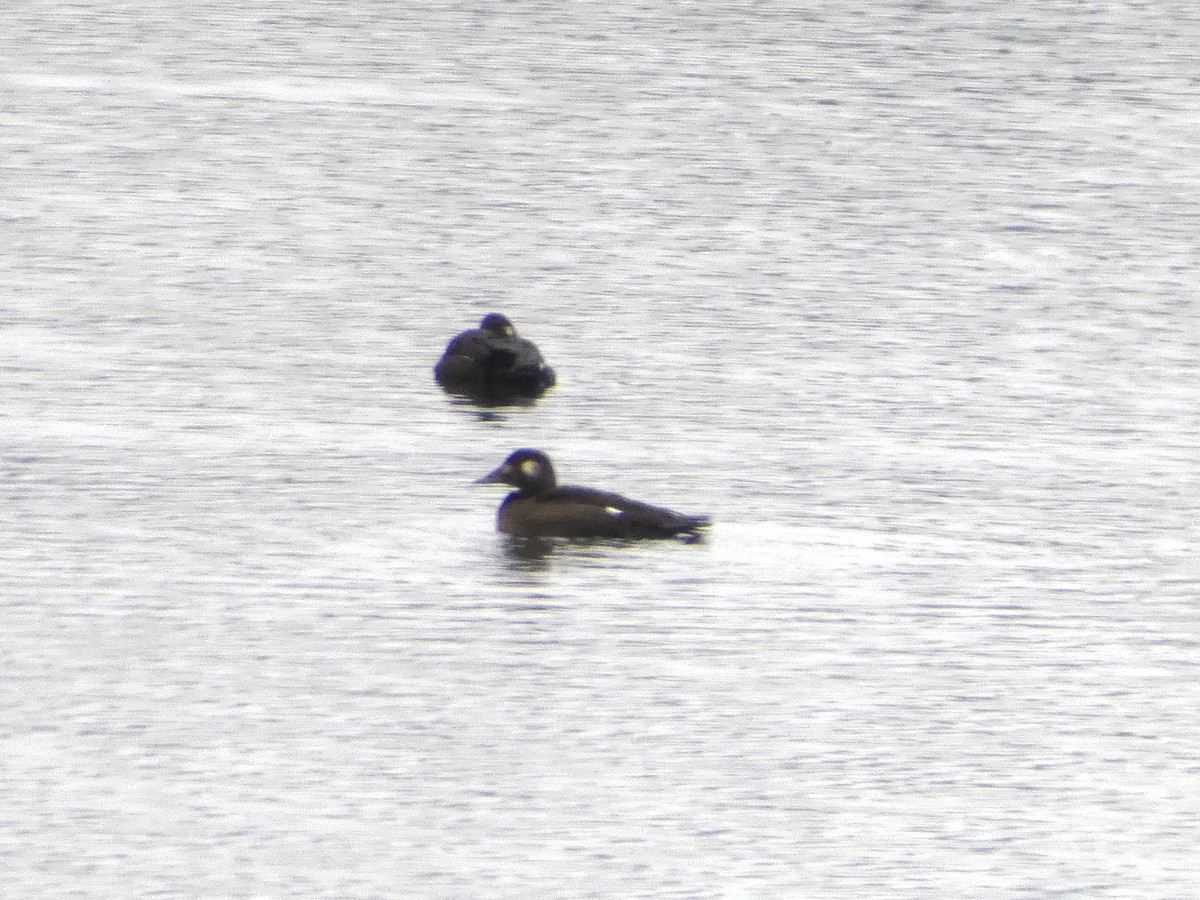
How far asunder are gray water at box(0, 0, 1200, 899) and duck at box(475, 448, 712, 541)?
0.17m

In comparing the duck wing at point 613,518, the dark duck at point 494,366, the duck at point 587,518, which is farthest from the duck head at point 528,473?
the dark duck at point 494,366

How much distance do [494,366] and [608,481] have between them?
317 cm

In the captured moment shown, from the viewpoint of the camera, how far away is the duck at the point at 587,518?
19484 millimetres

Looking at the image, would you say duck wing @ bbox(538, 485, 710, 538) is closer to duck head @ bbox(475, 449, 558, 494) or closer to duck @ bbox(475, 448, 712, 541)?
duck @ bbox(475, 448, 712, 541)

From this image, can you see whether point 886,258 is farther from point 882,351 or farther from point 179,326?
point 179,326

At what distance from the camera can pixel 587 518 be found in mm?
19609

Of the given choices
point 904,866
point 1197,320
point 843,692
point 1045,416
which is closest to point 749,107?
point 1197,320

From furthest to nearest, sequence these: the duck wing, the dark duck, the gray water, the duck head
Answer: the dark duck
the duck head
the duck wing
the gray water

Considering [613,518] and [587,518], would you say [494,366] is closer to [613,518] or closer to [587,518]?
[587,518]

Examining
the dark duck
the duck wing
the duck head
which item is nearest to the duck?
the duck wing

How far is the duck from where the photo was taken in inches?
767

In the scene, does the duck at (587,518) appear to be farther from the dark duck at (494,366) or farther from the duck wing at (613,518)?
the dark duck at (494,366)

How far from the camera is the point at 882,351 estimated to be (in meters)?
26.6

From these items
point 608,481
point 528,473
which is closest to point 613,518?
point 528,473
